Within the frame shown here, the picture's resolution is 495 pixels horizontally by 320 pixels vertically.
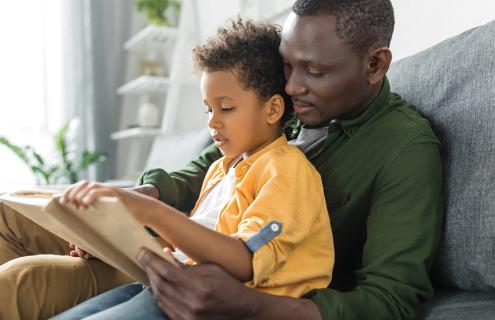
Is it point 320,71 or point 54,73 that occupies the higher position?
point 320,71

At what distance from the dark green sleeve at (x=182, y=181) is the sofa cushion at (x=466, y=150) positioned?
1.89ft

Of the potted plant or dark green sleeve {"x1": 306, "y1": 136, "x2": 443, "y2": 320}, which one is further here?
the potted plant

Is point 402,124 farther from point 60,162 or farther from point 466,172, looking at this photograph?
point 60,162

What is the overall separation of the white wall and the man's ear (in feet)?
1.43

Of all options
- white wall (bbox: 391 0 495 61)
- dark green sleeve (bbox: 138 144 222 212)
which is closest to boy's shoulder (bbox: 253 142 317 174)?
dark green sleeve (bbox: 138 144 222 212)

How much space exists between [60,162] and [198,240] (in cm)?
267

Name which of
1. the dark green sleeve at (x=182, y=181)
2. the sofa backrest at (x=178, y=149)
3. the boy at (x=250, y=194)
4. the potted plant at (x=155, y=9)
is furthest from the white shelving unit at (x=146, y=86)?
the boy at (x=250, y=194)

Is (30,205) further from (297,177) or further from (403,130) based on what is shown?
(403,130)

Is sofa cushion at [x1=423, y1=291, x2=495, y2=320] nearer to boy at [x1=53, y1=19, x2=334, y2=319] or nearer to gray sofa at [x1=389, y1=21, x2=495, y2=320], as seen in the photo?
gray sofa at [x1=389, y1=21, x2=495, y2=320]

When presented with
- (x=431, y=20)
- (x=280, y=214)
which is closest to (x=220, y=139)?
(x=280, y=214)

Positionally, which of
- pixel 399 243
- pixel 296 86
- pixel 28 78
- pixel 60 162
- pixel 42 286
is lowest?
pixel 60 162

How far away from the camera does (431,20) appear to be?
4.65 ft

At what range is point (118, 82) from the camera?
339 cm

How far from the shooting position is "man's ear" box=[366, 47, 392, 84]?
935 mm
